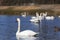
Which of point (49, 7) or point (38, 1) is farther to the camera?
point (38, 1)

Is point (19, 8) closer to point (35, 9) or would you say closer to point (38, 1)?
point (35, 9)

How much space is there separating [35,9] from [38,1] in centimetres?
991

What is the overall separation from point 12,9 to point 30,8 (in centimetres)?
343

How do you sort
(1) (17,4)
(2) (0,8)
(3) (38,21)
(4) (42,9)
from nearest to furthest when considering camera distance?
(3) (38,21), (4) (42,9), (2) (0,8), (1) (17,4)

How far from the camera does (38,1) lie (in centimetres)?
6231

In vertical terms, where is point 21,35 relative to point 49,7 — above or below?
below

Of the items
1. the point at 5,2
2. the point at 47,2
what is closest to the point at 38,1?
the point at 47,2

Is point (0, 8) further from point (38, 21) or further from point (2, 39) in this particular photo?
point (2, 39)

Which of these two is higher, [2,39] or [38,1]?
[38,1]

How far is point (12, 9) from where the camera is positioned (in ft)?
178

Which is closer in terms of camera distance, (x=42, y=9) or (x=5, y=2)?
(x=42, y=9)

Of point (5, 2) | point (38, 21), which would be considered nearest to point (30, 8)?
point (5, 2)

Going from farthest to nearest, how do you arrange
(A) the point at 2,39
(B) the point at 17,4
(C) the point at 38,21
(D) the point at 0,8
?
(B) the point at 17,4, (D) the point at 0,8, (C) the point at 38,21, (A) the point at 2,39

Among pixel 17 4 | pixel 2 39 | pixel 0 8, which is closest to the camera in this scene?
pixel 2 39
